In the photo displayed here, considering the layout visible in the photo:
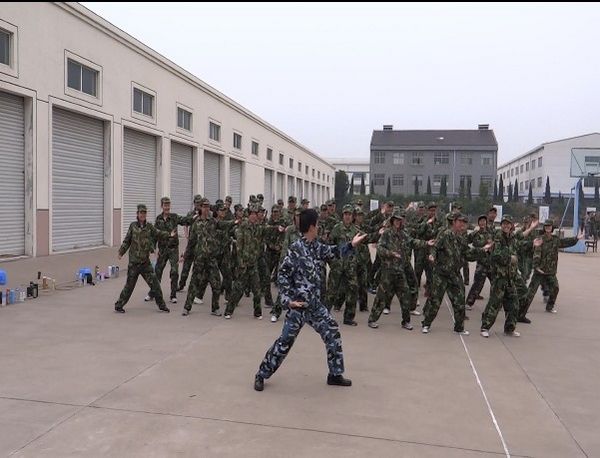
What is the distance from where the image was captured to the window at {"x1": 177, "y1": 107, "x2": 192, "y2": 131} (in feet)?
75.3

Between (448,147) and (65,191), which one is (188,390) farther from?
(448,147)

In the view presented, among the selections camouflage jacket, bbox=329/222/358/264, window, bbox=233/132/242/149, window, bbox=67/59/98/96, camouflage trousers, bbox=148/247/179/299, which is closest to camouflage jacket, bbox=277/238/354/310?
camouflage jacket, bbox=329/222/358/264

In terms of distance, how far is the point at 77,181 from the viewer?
52.1 ft

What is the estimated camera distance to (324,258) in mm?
5215

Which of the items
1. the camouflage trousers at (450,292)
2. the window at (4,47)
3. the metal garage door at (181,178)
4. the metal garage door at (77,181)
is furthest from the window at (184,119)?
the camouflage trousers at (450,292)

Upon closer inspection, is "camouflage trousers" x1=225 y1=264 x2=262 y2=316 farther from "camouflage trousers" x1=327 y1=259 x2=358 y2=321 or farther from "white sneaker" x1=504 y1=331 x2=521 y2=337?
"white sneaker" x1=504 y1=331 x2=521 y2=337

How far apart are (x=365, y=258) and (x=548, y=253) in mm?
3165

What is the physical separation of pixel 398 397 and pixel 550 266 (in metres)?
5.34

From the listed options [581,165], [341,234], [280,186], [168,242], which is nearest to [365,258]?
[341,234]

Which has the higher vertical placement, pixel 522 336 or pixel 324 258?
pixel 324 258

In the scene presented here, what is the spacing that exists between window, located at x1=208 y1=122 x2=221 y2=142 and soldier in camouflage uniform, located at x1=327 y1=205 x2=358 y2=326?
1952 cm

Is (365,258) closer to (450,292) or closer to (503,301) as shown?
(450,292)

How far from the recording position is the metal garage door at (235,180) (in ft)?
101

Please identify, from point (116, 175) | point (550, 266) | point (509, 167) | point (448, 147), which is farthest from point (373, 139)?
point (550, 266)
